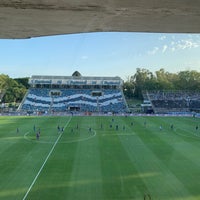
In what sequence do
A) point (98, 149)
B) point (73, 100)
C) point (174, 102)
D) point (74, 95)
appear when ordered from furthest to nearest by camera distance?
point (74, 95), point (73, 100), point (174, 102), point (98, 149)

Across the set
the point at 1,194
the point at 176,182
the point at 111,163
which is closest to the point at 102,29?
the point at 1,194

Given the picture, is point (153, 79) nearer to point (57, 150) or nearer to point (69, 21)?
point (57, 150)

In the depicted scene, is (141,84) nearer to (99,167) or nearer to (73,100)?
(73,100)

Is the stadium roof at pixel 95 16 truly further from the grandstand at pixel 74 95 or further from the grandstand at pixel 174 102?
the grandstand at pixel 174 102

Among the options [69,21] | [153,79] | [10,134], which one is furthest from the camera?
[153,79]

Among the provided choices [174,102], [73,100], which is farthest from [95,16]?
[73,100]

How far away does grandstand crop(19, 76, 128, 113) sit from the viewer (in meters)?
77.8

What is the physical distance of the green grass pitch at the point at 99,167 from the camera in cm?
1636

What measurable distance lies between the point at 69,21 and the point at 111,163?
1831cm

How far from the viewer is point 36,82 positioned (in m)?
90.4

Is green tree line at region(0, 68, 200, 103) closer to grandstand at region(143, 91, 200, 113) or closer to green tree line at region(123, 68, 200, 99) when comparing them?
green tree line at region(123, 68, 200, 99)

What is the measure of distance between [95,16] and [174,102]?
77.5 m

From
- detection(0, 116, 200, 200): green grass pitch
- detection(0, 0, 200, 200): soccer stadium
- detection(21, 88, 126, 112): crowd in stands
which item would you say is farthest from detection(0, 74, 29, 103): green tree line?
detection(0, 116, 200, 200): green grass pitch

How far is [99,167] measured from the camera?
69.2ft
